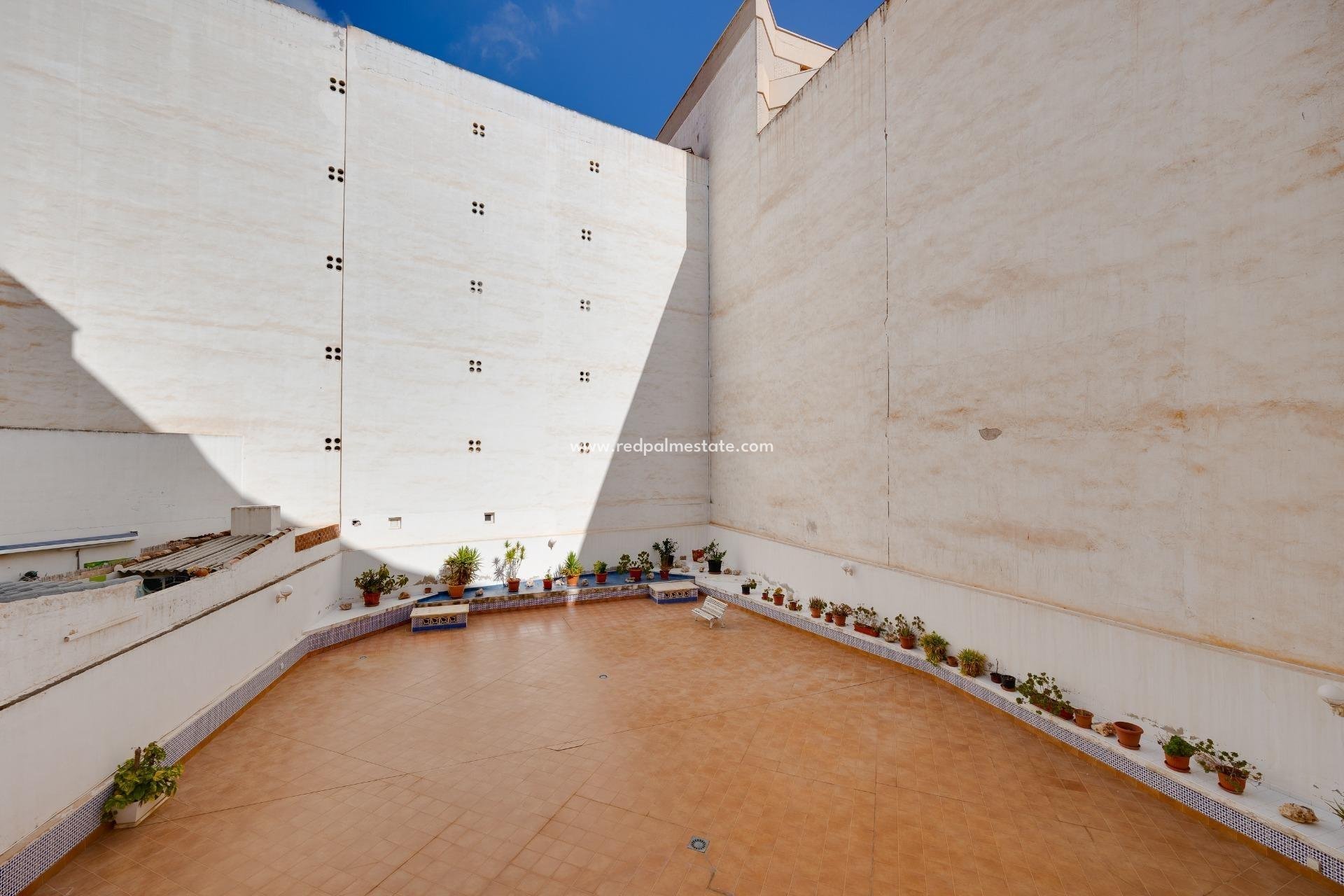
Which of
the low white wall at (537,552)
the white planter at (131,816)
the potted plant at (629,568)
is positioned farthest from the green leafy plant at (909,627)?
the white planter at (131,816)

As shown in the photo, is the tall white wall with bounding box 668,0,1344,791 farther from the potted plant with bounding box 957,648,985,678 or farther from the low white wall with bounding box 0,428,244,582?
the low white wall with bounding box 0,428,244,582

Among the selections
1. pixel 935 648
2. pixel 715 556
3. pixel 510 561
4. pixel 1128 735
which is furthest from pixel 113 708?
pixel 715 556

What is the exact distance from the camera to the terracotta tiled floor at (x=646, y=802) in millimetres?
5059

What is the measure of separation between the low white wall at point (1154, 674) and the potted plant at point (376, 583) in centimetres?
1177

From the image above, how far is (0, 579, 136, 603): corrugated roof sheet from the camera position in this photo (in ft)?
19.1

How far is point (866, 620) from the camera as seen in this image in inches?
458

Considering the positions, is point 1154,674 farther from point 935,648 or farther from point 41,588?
point 41,588

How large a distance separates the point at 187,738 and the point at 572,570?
9.59 meters

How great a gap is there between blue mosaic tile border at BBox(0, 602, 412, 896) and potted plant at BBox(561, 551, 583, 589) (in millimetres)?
4352

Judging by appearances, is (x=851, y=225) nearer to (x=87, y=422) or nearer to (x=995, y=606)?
(x=995, y=606)

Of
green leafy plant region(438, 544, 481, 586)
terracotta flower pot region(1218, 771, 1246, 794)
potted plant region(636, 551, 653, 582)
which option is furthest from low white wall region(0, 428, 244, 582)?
terracotta flower pot region(1218, 771, 1246, 794)

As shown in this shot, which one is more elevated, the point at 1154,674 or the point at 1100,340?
the point at 1100,340

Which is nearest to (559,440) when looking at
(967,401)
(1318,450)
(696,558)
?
(696,558)

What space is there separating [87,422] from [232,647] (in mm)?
6370
